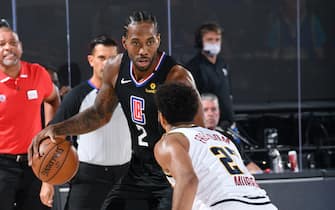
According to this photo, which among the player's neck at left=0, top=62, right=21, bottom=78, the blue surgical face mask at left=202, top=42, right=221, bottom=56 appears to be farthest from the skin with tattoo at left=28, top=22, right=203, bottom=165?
the blue surgical face mask at left=202, top=42, right=221, bottom=56

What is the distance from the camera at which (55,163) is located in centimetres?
458

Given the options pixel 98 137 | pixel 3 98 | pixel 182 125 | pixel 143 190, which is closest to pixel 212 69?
pixel 98 137

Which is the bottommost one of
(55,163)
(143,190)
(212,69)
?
(143,190)

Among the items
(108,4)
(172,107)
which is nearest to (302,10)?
(108,4)

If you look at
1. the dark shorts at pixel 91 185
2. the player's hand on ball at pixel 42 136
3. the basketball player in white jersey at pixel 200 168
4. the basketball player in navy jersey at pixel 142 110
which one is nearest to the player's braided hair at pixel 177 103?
the basketball player in white jersey at pixel 200 168

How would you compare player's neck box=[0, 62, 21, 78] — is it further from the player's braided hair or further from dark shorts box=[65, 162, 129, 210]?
the player's braided hair

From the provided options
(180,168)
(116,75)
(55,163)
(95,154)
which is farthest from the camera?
(95,154)

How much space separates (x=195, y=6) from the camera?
6.89 m

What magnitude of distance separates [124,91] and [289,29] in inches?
120

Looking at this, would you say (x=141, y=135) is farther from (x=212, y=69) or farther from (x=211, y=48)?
(x=211, y=48)

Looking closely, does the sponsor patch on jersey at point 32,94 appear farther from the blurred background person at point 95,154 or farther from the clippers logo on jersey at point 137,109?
the clippers logo on jersey at point 137,109

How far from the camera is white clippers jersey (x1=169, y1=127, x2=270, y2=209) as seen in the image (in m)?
3.17

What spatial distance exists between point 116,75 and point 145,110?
0.31 metres

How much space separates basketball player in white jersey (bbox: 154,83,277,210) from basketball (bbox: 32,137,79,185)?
139 centimetres
